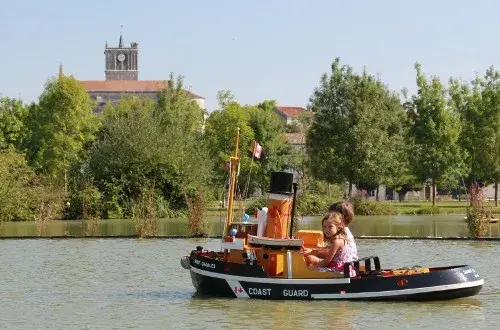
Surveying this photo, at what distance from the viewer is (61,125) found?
95125mm

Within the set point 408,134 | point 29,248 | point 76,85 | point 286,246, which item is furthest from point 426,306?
point 76,85

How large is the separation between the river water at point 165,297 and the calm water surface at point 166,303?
0.06 feet

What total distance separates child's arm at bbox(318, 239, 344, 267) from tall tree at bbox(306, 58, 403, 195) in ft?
167

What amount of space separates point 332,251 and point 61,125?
74.2 meters

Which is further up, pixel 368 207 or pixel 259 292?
pixel 368 207

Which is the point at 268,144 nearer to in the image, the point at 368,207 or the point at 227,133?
the point at 227,133

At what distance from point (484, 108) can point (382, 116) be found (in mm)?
10441

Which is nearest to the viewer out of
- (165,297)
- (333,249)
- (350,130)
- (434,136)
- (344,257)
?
(333,249)

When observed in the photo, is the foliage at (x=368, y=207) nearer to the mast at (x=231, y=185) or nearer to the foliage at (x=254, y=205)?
the foliage at (x=254, y=205)

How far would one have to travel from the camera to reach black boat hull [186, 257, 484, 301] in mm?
22859

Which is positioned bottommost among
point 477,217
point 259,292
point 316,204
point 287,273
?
point 259,292

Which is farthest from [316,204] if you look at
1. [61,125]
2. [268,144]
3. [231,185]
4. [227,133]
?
[268,144]

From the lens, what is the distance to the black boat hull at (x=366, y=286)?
2286 centimetres

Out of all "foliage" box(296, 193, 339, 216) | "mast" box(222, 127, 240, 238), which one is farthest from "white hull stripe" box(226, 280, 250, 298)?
"foliage" box(296, 193, 339, 216)
